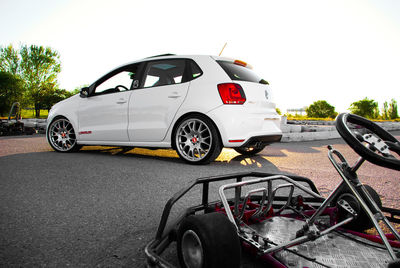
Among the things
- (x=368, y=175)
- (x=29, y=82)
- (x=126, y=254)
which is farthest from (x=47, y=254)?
(x=29, y=82)

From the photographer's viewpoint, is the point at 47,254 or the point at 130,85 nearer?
the point at 47,254

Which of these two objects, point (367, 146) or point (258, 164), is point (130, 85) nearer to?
point (258, 164)

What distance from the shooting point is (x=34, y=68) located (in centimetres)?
5050

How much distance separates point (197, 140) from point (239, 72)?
1.41 m

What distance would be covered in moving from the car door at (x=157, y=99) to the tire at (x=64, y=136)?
5.65 ft

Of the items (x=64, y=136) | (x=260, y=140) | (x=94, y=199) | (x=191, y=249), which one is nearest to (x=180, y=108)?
(x=260, y=140)

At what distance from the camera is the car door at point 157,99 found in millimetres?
4965

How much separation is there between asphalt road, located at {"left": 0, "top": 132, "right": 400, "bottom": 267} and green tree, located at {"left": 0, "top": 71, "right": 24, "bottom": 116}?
5315 centimetres

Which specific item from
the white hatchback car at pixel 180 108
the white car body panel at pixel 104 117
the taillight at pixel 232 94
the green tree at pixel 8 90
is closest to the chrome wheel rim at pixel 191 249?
the white hatchback car at pixel 180 108

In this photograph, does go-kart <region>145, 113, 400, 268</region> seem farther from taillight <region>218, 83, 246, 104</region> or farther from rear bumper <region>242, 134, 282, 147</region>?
taillight <region>218, 83, 246, 104</region>

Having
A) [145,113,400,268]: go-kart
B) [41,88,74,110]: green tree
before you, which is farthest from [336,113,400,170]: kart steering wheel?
[41,88,74,110]: green tree

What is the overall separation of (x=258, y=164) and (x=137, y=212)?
2.98 m

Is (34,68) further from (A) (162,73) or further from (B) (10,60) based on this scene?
(A) (162,73)

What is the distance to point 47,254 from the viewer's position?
168cm
